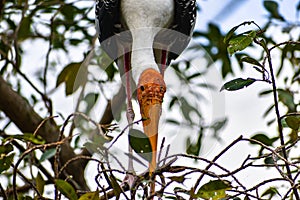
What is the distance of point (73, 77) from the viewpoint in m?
4.38

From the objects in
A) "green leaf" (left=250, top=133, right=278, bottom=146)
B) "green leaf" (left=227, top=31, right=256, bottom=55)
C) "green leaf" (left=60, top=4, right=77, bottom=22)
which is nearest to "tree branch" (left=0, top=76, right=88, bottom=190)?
"green leaf" (left=60, top=4, right=77, bottom=22)

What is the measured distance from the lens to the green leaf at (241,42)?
2.61 meters

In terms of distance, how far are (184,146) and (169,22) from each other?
28.6 inches

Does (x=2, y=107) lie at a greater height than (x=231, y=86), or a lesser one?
greater

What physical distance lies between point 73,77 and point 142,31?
2.43 feet

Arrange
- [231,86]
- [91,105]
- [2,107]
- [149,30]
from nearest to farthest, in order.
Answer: [231,86] < [149,30] < [2,107] < [91,105]

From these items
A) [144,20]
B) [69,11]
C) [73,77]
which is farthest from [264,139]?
[69,11]

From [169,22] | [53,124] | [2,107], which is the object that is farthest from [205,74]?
[2,107]

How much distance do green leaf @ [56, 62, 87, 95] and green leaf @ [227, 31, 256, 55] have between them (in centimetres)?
185

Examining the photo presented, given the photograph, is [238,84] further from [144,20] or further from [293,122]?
[144,20]

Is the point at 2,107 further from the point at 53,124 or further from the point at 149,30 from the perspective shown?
the point at 149,30

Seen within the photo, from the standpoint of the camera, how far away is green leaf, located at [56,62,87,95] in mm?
4367

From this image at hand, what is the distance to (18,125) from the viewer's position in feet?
13.8

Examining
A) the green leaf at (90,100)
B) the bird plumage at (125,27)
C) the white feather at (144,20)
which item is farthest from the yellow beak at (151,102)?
the green leaf at (90,100)
